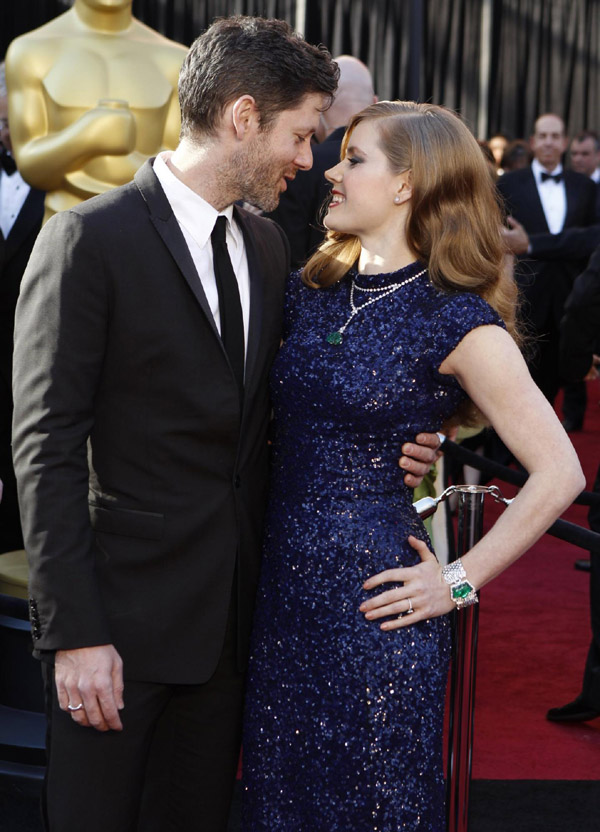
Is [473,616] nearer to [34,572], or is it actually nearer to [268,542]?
[268,542]

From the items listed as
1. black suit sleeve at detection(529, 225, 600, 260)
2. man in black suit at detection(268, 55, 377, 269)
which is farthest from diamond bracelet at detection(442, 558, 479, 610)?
black suit sleeve at detection(529, 225, 600, 260)

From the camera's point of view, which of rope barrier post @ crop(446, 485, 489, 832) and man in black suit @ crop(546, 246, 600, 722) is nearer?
rope barrier post @ crop(446, 485, 489, 832)

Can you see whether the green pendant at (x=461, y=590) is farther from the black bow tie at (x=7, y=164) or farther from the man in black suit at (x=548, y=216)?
the man in black suit at (x=548, y=216)

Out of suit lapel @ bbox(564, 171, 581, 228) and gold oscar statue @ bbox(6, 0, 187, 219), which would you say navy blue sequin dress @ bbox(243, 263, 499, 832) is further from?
suit lapel @ bbox(564, 171, 581, 228)

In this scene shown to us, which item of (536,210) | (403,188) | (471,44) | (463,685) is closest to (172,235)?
(403,188)

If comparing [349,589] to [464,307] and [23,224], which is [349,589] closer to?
[464,307]

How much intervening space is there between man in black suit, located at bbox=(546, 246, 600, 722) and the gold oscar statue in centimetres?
142

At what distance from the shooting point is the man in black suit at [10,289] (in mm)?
4066

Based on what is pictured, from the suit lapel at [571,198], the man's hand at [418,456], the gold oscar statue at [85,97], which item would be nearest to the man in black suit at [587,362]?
the gold oscar statue at [85,97]

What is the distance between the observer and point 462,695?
7.92ft

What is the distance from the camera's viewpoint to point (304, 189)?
12.7ft

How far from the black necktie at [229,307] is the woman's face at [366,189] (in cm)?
21

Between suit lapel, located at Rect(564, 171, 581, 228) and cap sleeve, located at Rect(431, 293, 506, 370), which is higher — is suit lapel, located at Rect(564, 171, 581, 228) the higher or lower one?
the lower one

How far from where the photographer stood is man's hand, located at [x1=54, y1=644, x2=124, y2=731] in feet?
5.72
